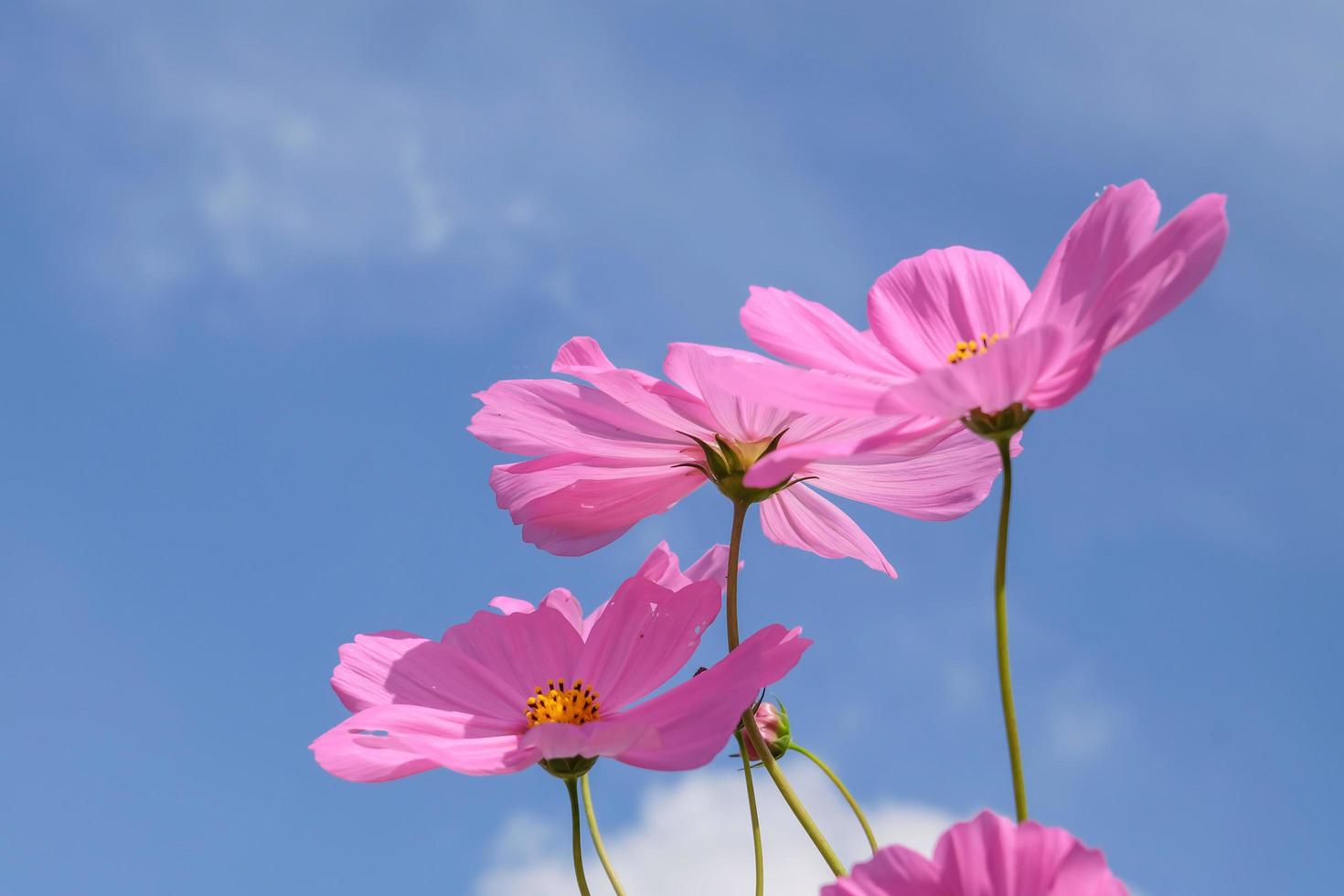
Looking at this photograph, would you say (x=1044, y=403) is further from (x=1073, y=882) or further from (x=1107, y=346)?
(x=1073, y=882)

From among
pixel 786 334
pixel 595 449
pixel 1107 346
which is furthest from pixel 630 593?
pixel 1107 346

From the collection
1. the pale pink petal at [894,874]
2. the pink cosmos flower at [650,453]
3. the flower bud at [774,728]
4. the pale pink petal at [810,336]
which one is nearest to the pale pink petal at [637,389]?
the pink cosmos flower at [650,453]

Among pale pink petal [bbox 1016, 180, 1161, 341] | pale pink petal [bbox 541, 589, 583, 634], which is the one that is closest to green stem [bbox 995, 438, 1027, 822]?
pale pink petal [bbox 1016, 180, 1161, 341]

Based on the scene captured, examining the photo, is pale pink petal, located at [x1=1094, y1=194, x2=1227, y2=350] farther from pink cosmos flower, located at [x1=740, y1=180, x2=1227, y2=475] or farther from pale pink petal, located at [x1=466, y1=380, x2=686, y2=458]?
pale pink petal, located at [x1=466, y1=380, x2=686, y2=458]

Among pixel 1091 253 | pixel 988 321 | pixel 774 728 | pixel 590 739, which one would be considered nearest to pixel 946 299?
pixel 988 321

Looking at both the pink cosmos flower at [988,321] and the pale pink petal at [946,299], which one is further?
the pale pink petal at [946,299]

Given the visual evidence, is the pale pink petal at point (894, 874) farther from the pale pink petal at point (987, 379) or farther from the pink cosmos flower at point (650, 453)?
the pink cosmos flower at point (650, 453)
